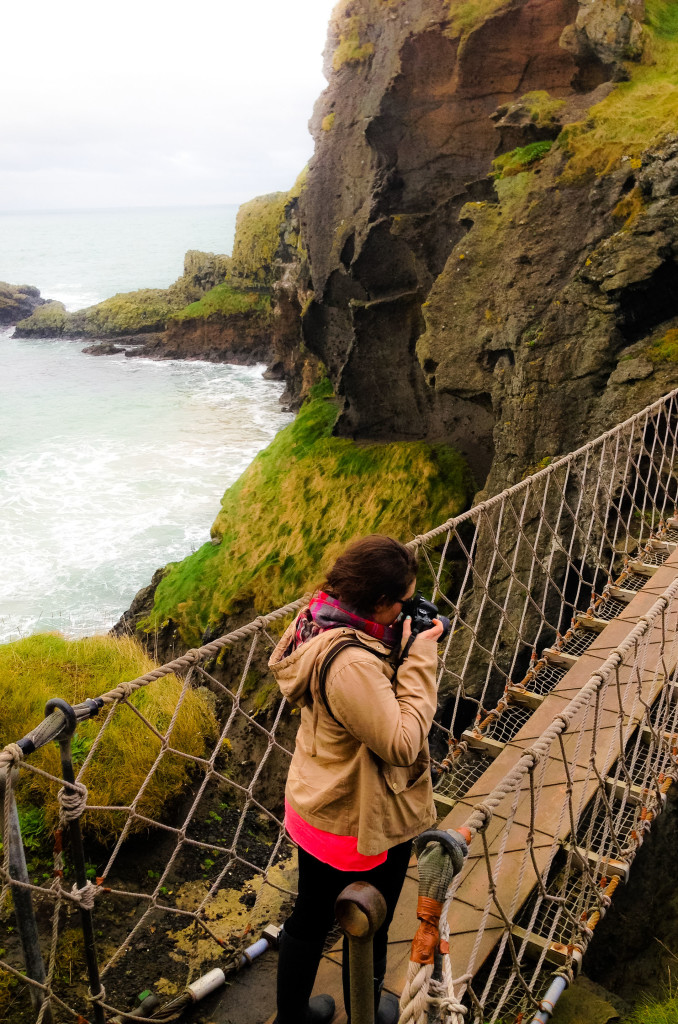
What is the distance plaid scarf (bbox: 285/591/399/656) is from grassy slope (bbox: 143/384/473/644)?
22.1 ft

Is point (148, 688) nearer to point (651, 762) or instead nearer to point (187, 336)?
point (651, 762)

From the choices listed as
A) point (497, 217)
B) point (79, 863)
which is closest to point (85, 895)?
point (79, 863)

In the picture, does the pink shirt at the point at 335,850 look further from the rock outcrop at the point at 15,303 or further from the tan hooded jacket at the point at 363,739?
the rock outcrop at the point at 15,303

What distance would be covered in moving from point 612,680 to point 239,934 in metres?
1.82

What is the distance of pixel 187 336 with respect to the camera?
3291 cm

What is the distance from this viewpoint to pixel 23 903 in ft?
5.78

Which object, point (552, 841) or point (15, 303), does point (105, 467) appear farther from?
point (15, 303)

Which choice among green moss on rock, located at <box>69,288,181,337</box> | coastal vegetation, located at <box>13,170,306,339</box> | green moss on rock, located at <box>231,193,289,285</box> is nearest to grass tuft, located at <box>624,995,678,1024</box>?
coastal vegetation, located at <box>13,170,306,339</box>

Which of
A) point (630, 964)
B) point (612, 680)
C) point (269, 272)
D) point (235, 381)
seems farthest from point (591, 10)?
point (269, 272)

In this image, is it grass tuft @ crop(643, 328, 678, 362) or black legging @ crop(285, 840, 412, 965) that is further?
grass tuft @ crop(643, 328, 678, 362)

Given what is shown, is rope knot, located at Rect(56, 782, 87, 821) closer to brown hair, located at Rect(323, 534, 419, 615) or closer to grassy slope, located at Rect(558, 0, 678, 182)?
brown hair, located at Rect(323, 534, 419, 615)

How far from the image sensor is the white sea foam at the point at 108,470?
47.9ft

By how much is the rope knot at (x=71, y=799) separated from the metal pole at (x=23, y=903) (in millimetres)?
108

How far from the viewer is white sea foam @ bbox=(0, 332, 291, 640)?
14.6 meters
